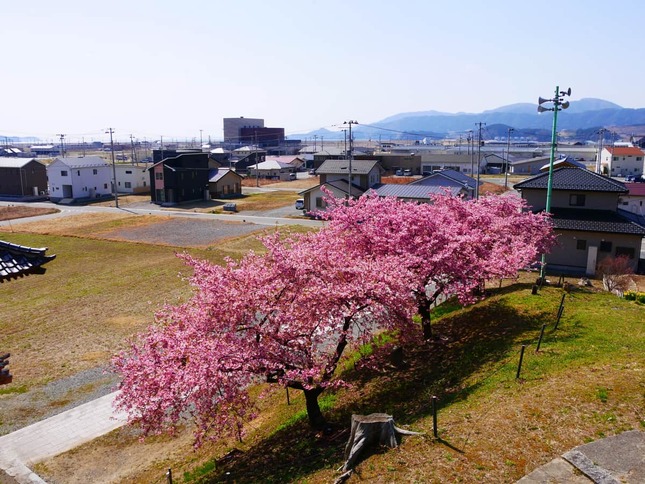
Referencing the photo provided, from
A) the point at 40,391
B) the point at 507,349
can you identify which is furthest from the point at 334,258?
the point at 40,391

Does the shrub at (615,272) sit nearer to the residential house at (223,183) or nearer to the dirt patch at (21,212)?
the residential house at (223,183)

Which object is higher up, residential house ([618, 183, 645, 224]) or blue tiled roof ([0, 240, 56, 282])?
blue tiled roof ([0, 240, 56, 282])

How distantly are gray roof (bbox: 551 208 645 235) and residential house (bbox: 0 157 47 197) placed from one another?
70452 millimetres

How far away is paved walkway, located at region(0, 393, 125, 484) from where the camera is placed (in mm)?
13484

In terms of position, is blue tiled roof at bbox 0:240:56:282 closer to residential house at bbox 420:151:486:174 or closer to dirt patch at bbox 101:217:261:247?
dirt patch at bbox 101:217:261:247

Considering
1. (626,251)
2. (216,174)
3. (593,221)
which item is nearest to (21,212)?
(216,174)

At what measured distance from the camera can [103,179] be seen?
241 ft

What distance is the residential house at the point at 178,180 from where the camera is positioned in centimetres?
6500

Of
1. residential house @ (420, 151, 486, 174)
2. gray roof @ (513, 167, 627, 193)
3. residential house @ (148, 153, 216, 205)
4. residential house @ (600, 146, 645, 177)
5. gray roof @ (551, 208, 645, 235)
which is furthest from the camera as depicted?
residential house @ (420, 151, 486, 174)

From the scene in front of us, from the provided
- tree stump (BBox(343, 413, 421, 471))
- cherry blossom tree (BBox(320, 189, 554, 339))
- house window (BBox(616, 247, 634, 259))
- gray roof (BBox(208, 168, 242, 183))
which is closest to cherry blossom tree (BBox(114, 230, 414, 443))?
tree stump (BBox(343, 413, 421, 471))

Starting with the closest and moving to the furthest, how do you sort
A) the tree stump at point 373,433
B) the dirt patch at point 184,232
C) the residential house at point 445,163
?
the tree stump at point 373,433, the dirt patch at point 184,232, the residential house at point 445,163

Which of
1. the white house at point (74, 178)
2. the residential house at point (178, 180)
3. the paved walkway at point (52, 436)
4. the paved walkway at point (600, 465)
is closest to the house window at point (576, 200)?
the paved walkway at point (600, 465)

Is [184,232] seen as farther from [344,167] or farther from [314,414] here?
[314,414]

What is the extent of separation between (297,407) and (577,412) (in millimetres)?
8109
